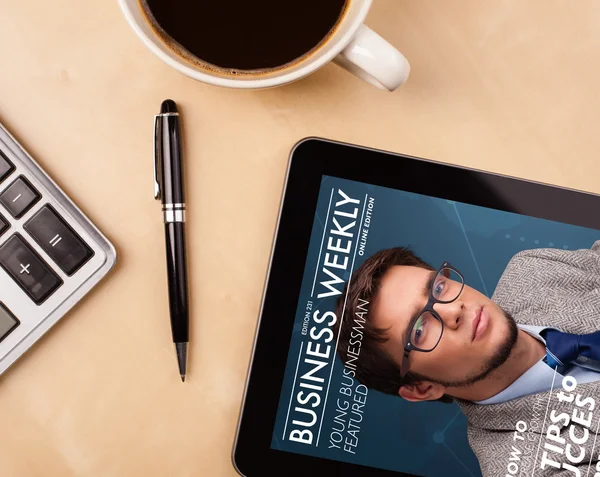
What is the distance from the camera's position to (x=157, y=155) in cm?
44

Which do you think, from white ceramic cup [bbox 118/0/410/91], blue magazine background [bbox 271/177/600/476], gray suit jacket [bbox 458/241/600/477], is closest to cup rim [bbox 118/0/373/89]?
white ceramic cup [bbox 118/0/410/91]

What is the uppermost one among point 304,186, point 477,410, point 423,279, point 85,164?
point 85,164

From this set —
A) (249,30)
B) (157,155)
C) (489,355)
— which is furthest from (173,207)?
(489,355)

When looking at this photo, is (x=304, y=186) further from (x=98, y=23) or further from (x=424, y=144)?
(x=98, y=23)

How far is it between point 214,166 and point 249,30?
11 centimetres

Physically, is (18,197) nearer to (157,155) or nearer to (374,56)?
(157,155)

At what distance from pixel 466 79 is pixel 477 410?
26 cm

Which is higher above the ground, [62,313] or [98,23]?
[98,23]

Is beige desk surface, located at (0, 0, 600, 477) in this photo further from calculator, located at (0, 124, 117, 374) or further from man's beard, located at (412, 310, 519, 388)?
man's beard, located at (412, 310, 519, 388)

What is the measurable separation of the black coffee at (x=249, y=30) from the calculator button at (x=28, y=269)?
190mm

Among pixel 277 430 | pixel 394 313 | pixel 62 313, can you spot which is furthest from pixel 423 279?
pixel 62 313

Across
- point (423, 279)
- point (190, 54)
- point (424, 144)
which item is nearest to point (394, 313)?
point (423, 279)

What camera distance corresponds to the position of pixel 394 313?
0.42 m

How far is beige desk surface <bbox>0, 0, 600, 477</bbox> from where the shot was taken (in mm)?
444
